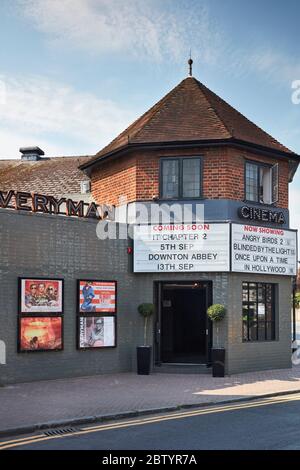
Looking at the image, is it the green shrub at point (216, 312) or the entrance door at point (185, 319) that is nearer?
the green shrub at point (216, 312)

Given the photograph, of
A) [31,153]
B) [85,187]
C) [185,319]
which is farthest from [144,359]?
[31,153]

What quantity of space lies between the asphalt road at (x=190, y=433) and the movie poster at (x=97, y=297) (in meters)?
6.17

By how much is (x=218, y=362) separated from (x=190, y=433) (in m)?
7.66

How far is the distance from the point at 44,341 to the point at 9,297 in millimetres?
→ 1611

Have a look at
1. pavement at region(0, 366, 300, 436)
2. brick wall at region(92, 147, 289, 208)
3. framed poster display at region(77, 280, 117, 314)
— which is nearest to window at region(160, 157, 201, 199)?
brick wall at region(92, 147, 289, 208)

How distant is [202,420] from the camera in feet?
36.6

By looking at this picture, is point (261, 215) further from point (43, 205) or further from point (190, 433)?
point (190, 433)

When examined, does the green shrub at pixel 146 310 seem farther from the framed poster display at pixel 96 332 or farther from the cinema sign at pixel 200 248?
the cinema sign at pixel 200 248

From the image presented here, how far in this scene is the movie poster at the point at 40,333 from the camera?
16.1m

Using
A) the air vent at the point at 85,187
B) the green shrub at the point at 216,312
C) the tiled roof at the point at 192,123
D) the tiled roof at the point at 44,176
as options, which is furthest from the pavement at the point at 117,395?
the tiled roof at the point at 44,176

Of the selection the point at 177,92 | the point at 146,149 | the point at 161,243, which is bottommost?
the point at 161,243
